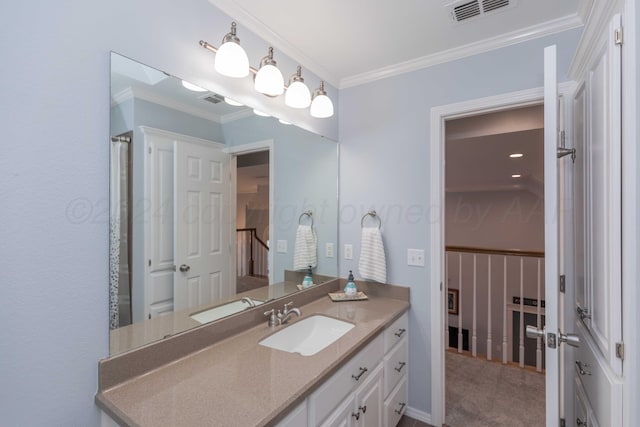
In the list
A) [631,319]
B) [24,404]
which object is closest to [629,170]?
[631,319]

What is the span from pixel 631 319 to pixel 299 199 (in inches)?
64.1

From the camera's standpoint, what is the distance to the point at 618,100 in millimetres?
881

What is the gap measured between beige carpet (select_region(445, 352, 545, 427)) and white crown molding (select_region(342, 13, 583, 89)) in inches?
92.6

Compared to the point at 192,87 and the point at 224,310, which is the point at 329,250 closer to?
the point at 224,310

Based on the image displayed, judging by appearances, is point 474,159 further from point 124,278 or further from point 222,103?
point 124,278

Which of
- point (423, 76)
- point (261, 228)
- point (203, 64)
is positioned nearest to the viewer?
point (203, 64)

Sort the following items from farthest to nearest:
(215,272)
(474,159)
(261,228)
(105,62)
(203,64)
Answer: (474,159) → (261,228) → (215,272) → (203,64) → (105,62)

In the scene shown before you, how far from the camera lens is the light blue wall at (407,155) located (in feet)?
6.06

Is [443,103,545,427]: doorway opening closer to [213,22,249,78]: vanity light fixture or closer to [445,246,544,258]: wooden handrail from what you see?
[445,246,544,258]: wooden handrail

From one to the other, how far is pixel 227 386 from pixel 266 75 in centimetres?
138

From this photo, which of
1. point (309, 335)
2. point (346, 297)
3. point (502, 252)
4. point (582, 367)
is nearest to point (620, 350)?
point (582, 367)

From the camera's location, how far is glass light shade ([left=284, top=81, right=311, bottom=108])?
5.81ft

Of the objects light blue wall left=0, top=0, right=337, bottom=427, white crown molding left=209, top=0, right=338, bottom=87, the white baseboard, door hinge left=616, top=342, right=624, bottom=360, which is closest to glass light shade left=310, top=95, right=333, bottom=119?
white crown molding left=209, top=0, right=338, bottom=87

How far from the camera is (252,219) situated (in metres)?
1.73
